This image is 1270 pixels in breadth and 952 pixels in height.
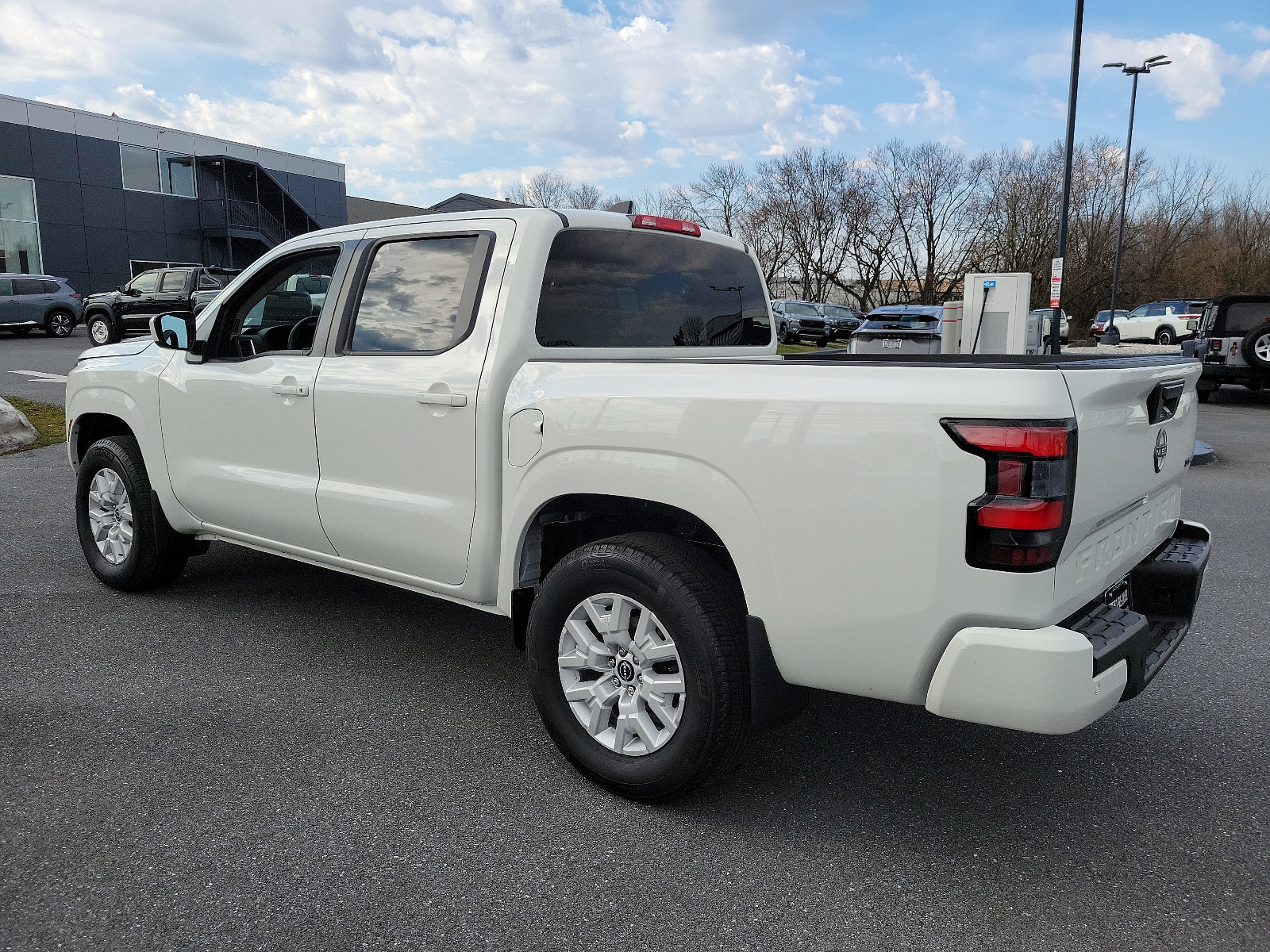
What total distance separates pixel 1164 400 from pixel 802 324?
99.6ft

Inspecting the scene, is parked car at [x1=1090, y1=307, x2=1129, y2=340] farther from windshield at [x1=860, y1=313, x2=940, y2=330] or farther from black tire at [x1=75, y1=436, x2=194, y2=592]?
black tire at [x1=75, y1=436, x2=194, y2=592]

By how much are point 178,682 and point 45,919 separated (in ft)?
5.29

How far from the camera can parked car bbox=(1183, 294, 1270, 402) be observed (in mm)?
15266

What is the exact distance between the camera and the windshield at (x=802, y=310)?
3384cm

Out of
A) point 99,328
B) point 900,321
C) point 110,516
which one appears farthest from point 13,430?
point 99,328

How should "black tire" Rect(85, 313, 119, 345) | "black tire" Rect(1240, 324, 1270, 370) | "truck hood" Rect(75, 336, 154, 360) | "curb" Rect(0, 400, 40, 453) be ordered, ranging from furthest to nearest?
"black tire" Rect(85, 313, 119, 345), "black tire" Rect(1240, 324, 1270, 370), "curb" Rect(0, 400, 40, 453), "truck hood" Rect(75, 336, 154, 360)

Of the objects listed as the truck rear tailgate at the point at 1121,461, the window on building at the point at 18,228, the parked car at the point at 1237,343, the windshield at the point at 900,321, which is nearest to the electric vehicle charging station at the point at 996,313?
the parked car at the point at 1237,343

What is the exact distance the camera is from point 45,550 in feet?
19.8

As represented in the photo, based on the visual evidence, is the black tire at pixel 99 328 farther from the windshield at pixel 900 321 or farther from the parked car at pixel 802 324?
the windshield at pixel 900 321

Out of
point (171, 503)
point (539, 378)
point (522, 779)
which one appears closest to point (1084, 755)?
point (522, 779)

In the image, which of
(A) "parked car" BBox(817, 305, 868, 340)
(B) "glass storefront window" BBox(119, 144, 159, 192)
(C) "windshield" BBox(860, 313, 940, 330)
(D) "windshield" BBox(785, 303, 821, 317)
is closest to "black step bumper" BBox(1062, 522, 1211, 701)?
(C) "windshield" BBox(860, 313, 940, 330)

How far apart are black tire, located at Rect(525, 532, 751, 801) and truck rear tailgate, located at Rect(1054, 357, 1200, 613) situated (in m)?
0.91

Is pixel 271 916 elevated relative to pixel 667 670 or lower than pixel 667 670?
lower

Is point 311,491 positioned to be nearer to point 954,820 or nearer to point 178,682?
point 178,682
